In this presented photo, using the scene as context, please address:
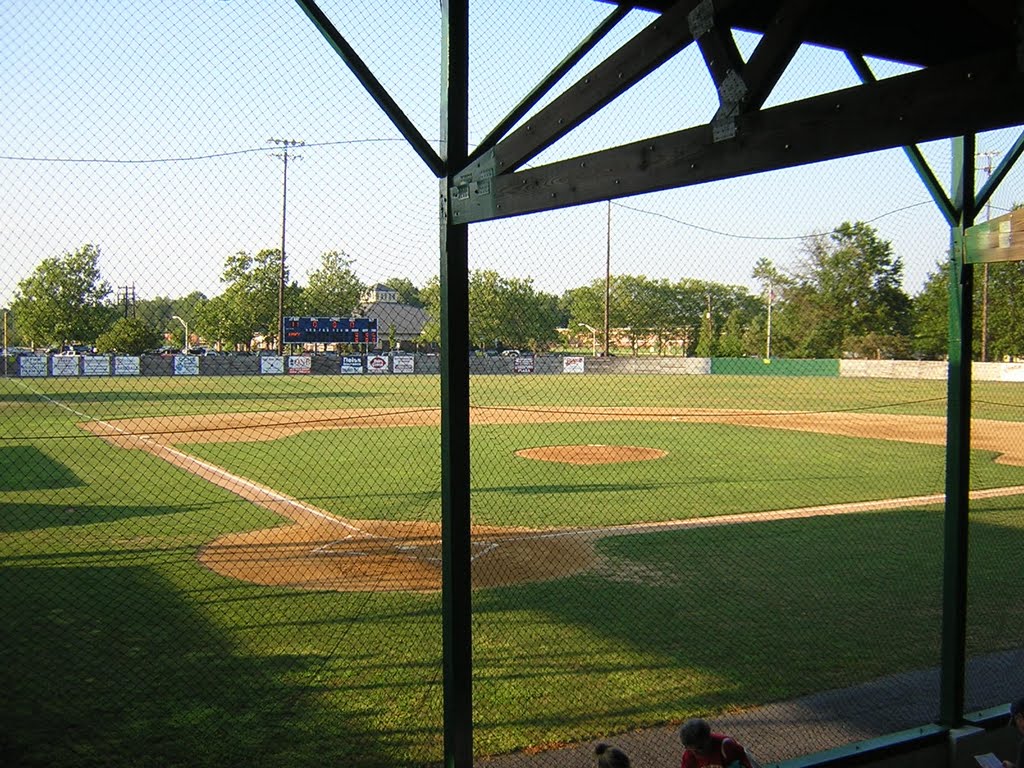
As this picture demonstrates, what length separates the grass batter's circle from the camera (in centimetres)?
1883

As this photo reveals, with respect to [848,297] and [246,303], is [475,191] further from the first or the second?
[848,297]

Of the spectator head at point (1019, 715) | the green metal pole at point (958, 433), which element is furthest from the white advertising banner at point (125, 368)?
the spectator head at point (1019, 715)

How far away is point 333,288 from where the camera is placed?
487 cm

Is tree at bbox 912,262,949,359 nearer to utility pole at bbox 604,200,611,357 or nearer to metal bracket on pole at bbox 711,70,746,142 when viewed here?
utility pole at bbox 604,200,611,357

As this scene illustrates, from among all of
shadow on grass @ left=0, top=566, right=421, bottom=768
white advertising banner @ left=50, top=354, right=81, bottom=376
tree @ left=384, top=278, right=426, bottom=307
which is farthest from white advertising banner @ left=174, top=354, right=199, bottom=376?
tree @ left=384, top=278, right=426, bottom=307

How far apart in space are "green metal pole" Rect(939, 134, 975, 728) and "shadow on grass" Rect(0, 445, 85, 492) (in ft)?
44.9

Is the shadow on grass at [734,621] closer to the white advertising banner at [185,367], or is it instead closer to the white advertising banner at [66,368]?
the white advertising banner at [185,367]

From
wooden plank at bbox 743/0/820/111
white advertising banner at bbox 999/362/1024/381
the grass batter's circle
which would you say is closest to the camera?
wooden plank at bbox 743/0/820/111

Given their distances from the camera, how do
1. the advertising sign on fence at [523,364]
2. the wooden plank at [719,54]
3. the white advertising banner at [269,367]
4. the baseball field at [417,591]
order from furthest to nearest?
1. the white advertising banner at [269,367]
2. the advertising sign on fence at [523,364]
3. the baseball field at [417,591]
4. the wooden plank at [719,54]

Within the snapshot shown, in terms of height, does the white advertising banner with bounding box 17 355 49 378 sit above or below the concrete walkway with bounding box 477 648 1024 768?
above

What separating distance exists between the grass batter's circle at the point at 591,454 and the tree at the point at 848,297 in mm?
4439

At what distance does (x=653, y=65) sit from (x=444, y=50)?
1.10m

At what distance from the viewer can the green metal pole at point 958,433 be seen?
5.21 metres

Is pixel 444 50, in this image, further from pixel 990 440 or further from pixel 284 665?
pixel 990 440
